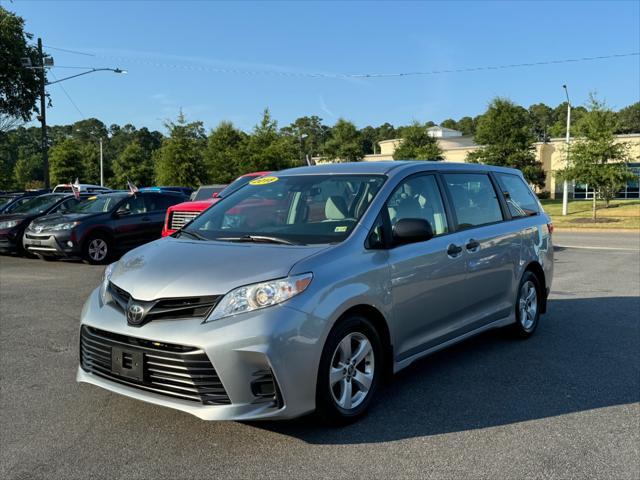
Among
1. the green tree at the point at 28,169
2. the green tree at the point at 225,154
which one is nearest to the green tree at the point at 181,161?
the green tree at the point at 225,154

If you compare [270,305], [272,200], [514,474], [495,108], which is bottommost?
[514,474]

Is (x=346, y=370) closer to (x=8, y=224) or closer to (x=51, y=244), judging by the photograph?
(x=51, y=244)

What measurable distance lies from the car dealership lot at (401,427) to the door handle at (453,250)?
40.3 inches

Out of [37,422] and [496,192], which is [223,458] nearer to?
[37,422]

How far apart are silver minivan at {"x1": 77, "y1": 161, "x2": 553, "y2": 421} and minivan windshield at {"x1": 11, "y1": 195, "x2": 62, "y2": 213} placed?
11.9 meters

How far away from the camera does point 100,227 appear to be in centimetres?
1295

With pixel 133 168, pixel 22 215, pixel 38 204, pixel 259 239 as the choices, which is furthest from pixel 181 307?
pixel 133 168

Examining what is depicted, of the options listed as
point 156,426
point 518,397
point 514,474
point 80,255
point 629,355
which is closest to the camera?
point 514,474

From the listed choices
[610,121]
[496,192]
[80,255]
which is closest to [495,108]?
[610,121]

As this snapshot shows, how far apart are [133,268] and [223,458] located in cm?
137

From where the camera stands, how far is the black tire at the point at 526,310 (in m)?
5.95

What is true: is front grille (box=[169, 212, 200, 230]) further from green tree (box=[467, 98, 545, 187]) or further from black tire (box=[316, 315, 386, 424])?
green tree (box=[467, 98, 545, 187])

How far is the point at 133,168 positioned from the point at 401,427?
64661 millimetres

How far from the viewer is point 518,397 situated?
4441 millimetres
